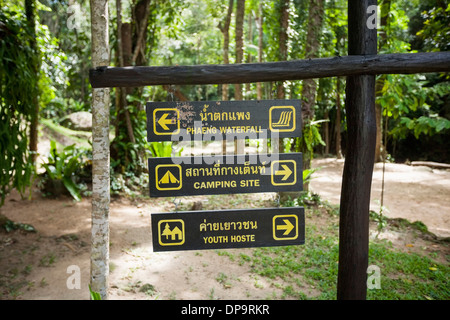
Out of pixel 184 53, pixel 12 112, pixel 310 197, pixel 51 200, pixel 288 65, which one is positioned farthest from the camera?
pixel 184 53

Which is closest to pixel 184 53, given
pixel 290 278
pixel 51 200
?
pixel 51 200

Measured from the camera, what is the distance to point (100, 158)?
3057 millimetres

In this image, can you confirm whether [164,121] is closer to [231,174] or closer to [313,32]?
[231,174]

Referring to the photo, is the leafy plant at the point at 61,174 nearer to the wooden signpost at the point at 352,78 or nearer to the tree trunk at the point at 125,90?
the tree trunk at the point at 125,90

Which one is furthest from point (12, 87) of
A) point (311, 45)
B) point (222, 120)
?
point (311, 45)

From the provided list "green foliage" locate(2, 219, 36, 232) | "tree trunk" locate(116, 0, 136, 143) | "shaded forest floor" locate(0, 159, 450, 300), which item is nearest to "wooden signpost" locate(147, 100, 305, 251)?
"shaded forest floor" locate(0, 159, 450, 300)

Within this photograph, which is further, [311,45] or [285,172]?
[311,45]

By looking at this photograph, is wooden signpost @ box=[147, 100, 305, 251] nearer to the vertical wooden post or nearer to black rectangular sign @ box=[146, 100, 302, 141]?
black rectangular sign @ box=[146, 100, 302, 141]

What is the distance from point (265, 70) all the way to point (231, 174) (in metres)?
0.84

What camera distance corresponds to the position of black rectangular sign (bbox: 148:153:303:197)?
2584 millimetres

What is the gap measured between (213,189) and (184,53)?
57.1ft

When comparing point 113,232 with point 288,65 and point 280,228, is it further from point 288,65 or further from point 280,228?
point 288,65

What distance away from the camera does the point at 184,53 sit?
61.5 feet
